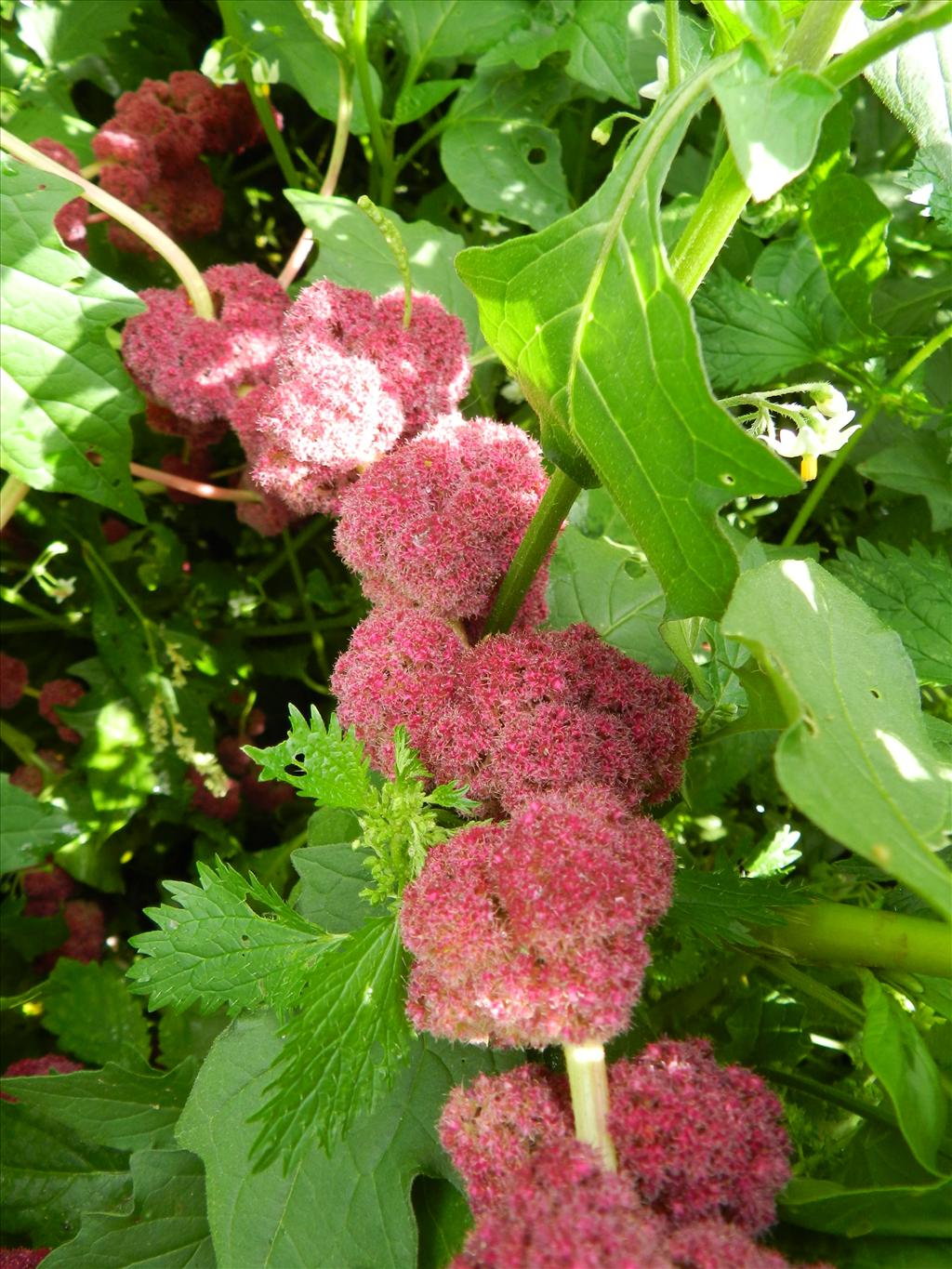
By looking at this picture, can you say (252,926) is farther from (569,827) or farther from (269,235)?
(269,235)

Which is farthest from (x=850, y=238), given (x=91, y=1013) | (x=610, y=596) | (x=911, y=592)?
(x=91, y=1013)

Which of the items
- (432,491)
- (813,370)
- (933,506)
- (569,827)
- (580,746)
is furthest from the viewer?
(813,370)

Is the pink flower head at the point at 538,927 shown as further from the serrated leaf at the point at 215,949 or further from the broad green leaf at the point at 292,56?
the broad green leaf at the point at 292,56

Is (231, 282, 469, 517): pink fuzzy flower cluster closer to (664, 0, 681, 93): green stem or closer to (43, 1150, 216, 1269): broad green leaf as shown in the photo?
(664, 0, 681, 93): green stem

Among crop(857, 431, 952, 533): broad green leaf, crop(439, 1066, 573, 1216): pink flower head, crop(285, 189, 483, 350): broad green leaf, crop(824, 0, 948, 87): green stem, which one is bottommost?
crop(439, 1066, 573, 1216): pink flower head

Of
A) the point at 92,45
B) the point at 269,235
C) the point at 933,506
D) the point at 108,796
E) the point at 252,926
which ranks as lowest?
the point at 108,796

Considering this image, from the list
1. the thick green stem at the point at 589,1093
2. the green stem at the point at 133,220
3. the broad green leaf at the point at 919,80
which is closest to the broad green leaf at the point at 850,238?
the broad green leaf at the point at 919,80

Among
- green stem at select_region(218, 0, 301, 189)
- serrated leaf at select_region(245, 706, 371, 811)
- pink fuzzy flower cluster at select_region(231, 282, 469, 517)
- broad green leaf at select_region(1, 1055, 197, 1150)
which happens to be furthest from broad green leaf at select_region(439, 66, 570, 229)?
broad green leaf at select_region(1, 1055, 197, 1150)

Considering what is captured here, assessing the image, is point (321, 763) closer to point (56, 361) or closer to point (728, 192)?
point (728, 192)

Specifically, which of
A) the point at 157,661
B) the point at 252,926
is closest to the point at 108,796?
Result: the point at 157,661
